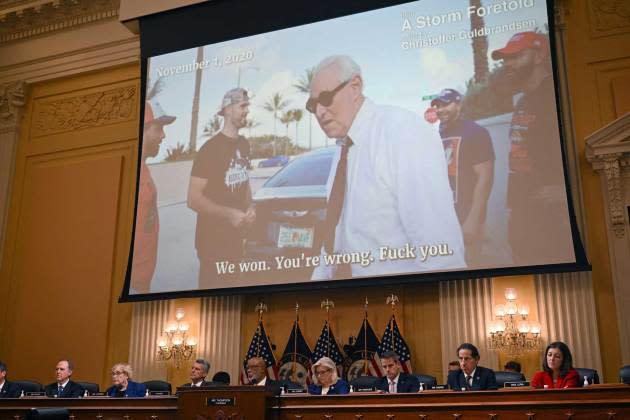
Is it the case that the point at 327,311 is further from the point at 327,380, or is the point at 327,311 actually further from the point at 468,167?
the point at 468,167

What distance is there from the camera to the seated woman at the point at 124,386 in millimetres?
7328

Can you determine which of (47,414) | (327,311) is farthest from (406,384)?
(47,414)

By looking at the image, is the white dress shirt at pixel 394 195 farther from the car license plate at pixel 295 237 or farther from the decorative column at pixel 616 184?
the decorative column at pixel 616 184

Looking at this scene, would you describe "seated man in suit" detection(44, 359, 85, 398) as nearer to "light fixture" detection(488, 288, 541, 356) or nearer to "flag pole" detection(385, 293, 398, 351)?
"flag pole" detection(385, 293, 398, 351)

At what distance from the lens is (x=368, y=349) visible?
28.0 ft

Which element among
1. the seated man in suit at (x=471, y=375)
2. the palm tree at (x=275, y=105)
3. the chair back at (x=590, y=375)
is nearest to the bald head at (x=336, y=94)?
the palm tree at (x=275, y=105)

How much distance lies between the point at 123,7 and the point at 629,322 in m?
8.05

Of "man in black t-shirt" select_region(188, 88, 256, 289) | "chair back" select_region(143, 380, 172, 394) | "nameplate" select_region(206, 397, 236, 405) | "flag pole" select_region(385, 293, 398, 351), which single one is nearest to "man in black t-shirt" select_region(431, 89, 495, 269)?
"flag pole" select_region(385, 293, 398, 351)

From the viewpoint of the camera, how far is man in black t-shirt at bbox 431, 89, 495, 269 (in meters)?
7.92

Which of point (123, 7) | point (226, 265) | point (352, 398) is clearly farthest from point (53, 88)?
point (352, 398)

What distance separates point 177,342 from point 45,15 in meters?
6.00

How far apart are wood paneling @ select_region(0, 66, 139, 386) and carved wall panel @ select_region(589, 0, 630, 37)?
6.50 m

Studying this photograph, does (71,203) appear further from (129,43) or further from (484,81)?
(484,81)

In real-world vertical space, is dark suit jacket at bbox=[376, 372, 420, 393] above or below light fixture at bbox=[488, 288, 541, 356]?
below
